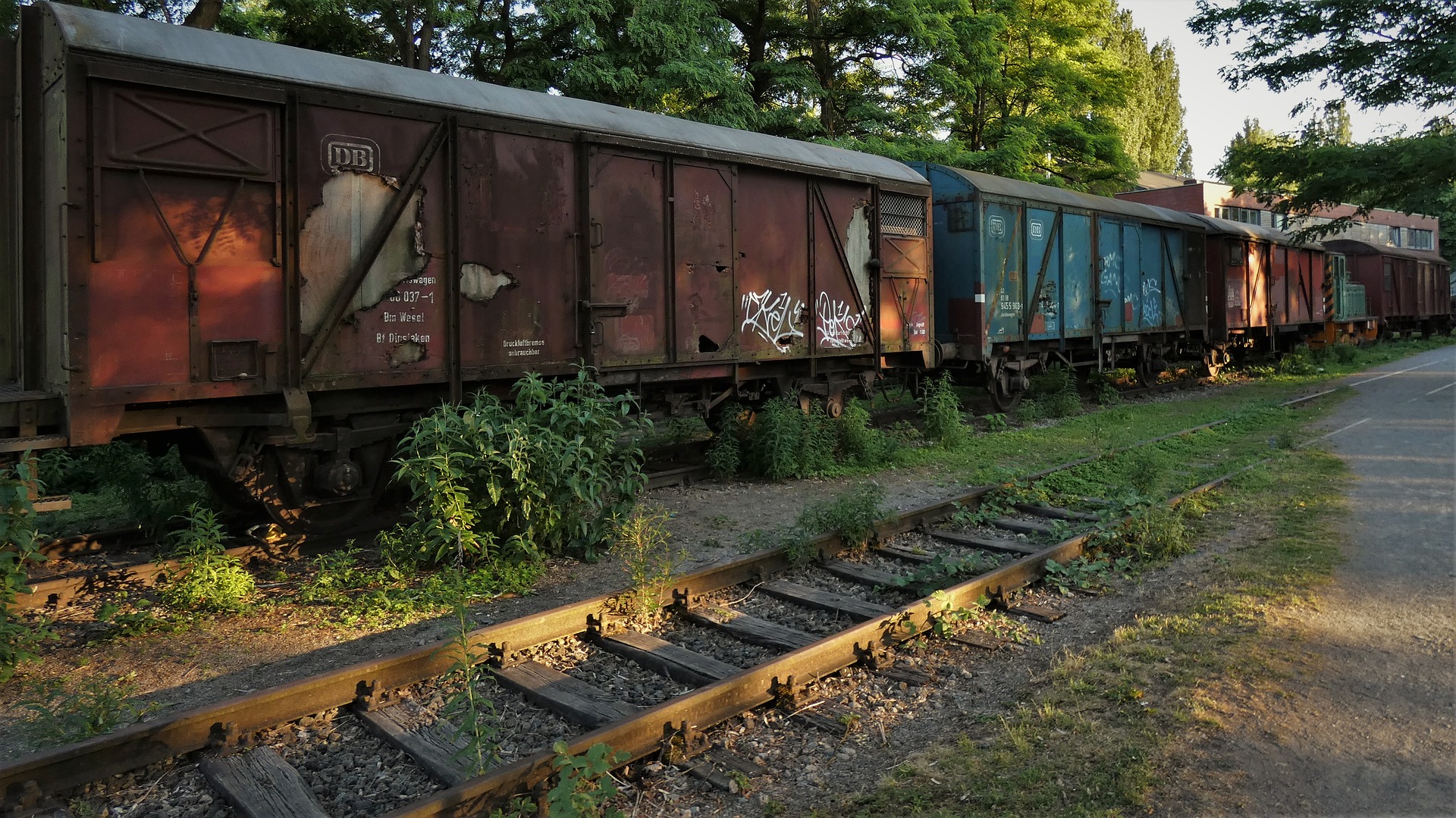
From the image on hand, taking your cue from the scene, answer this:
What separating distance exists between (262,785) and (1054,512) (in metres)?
6.68

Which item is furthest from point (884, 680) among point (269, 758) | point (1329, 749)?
point (269, 758)

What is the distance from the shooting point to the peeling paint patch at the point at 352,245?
21.8ft

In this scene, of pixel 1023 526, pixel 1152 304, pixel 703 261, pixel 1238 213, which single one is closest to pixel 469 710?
pixel 1023 526

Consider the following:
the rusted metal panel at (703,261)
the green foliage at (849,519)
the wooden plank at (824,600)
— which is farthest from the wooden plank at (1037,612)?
the rusted metal panel at (703,261)

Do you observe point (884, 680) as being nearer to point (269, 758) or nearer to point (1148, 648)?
point (1148, 648)

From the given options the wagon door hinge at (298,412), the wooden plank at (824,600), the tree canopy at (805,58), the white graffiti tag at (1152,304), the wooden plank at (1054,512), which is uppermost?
the tree canopy at (805,58)

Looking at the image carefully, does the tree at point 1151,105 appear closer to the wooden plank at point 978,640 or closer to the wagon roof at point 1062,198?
the wagon roof at point 1062,198

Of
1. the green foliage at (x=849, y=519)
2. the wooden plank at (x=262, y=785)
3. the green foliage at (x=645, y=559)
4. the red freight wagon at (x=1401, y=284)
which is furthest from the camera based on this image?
the red freight wagon at (x=1401, y=284)

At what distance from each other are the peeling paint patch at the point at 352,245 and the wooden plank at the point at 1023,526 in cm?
531

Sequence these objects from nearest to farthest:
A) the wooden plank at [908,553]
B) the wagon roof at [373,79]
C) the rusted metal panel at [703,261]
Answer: the wagon roof at [373,79] < the wooden plank at [908,553] < the rusted metal panel at [703,261]

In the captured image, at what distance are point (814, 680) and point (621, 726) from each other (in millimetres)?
1258

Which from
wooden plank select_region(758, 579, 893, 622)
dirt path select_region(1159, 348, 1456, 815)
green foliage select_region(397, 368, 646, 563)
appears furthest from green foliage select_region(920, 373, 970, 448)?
wooden plank select_region(758, 579, 893, 622)

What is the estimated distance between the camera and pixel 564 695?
4352mm

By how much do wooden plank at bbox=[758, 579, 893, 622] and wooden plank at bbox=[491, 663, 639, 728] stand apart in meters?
1.72
